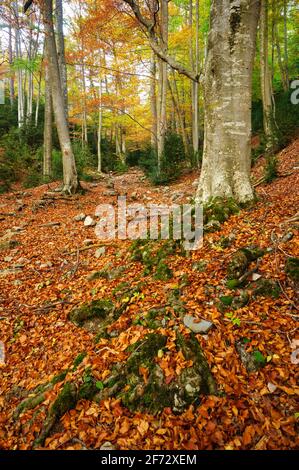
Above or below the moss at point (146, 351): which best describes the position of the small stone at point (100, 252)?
above

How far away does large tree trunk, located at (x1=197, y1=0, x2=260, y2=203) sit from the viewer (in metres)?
3.76

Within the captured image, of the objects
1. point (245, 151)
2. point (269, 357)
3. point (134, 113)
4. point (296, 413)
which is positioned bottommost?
point (296, 413)

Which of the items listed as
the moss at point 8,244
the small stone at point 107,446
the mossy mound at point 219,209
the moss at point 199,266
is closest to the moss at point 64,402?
the small stone at point 107,446

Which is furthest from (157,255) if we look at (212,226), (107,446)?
(107,446)

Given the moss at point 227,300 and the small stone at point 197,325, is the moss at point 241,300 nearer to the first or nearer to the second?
the moss at point 227,300

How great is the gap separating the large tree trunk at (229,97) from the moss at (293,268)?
1673 mm

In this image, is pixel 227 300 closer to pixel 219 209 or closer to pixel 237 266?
pixel 237 266

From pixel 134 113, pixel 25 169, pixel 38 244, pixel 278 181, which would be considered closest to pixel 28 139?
pixel 25 169

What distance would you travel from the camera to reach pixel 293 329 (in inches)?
87.8

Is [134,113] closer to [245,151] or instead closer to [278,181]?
[278,181]

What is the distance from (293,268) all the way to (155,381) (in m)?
1.81

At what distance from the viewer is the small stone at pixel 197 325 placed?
236cm

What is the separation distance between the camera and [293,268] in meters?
2.69
